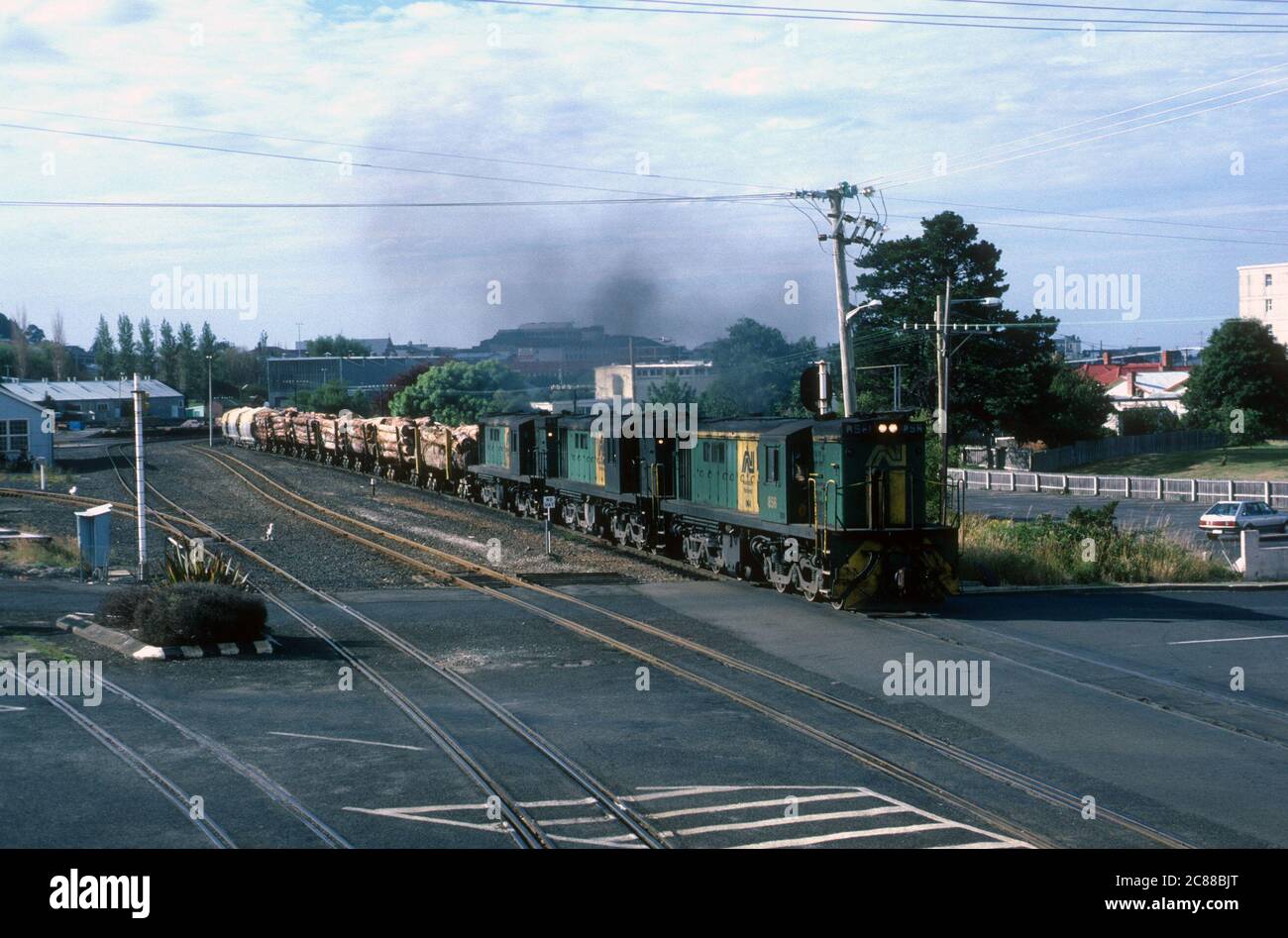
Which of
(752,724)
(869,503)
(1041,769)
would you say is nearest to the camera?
(1041,769)

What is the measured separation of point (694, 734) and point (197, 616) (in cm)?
873

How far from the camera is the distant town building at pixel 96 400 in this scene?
3994 inches

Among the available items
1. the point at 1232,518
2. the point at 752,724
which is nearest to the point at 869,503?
the point at 752,724

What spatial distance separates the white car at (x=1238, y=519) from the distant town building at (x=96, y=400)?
83.8 meters

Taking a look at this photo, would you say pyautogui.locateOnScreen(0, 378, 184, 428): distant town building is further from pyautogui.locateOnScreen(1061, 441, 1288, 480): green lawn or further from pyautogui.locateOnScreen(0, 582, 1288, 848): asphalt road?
pyautogui.locateOnScreen(0, 582, 1288, 848): asphalt road

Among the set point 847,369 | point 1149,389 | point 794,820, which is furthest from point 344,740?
point 1149,389

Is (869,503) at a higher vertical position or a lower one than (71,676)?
higher

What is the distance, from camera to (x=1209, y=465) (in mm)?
72688

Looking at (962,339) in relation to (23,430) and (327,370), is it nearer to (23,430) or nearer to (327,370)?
(23,430)

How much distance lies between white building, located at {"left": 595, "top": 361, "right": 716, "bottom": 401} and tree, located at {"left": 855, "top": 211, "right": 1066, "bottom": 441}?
1137 centimetres
